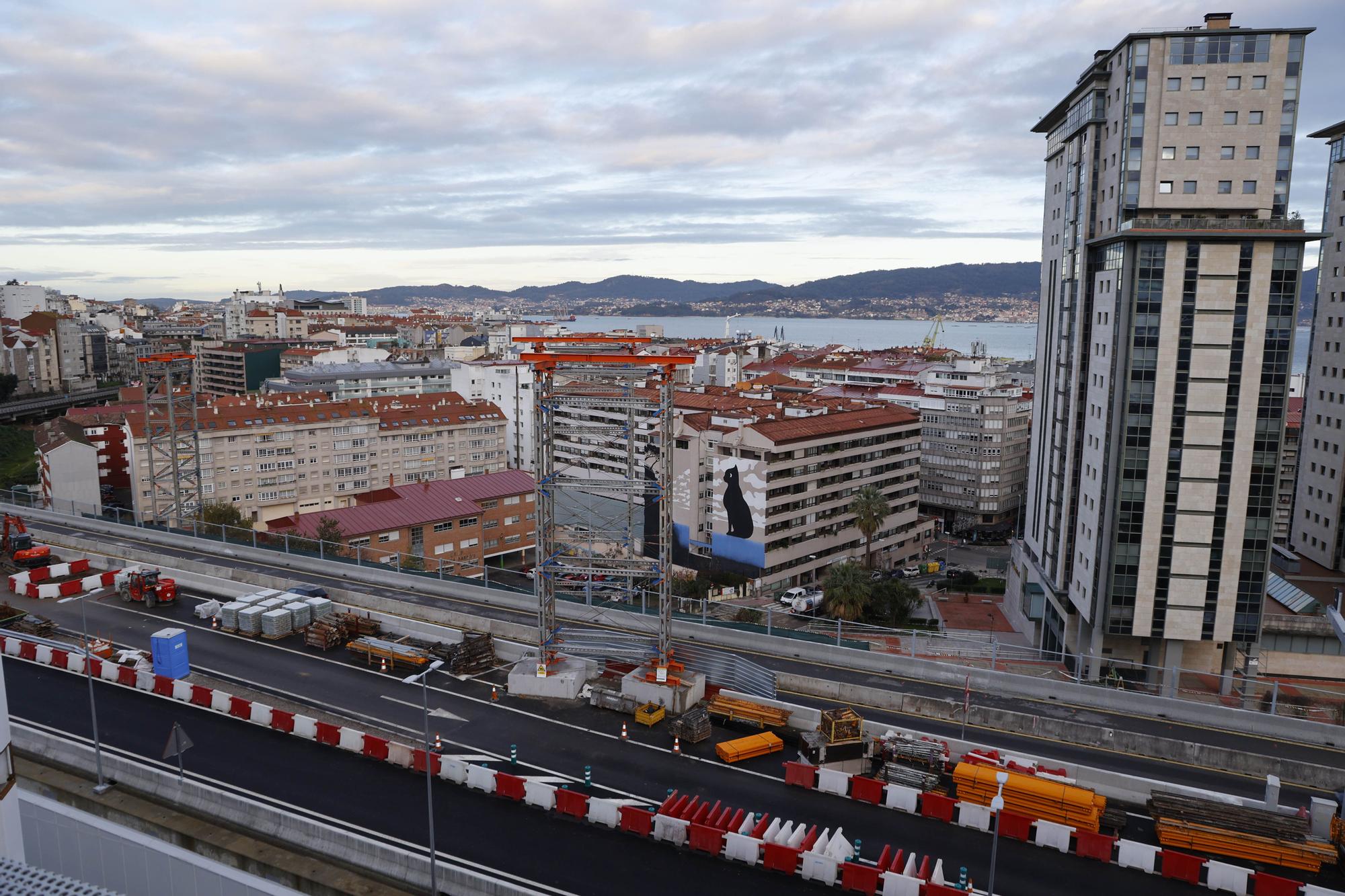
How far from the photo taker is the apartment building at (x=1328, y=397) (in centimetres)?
5678

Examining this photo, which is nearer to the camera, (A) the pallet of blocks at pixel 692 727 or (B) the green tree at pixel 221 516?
(A) the pallet of blocks at pixel 692 727

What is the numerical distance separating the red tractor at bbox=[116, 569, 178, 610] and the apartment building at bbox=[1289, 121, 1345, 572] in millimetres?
67717

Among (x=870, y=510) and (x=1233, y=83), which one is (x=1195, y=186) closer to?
(x=1233, y=83)

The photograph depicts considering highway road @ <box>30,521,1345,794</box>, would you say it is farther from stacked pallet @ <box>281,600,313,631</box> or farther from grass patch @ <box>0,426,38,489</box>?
grass patch @ <box>0,426,38,489</box>

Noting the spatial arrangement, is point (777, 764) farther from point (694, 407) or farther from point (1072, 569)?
point (694, 407)

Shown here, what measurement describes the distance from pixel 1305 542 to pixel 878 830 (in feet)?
181

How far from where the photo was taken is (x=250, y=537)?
161 feet

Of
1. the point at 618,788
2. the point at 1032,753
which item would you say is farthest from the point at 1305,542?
the point at 618,788

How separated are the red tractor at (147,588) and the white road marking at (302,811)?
12615 millimetres

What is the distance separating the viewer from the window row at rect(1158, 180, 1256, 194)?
137 feet

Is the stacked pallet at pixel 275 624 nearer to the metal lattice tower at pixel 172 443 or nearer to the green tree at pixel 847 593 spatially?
the metal lattice tower at pixel 172 443

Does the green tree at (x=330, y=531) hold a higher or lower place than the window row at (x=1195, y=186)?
lower

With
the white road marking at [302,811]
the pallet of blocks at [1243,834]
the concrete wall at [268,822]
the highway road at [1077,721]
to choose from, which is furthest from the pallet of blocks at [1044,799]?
the concrete wall at [268,822]

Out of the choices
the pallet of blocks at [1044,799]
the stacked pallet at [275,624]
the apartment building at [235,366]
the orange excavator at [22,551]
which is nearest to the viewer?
the pallet of blocks at [1044,799]
